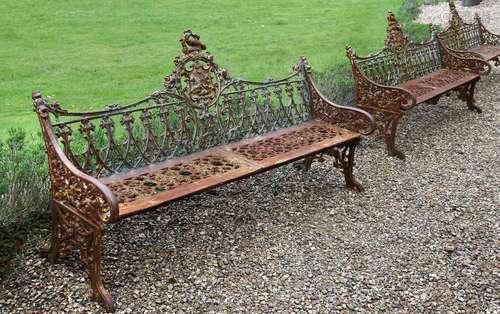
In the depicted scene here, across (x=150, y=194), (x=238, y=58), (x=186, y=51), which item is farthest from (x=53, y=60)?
(x=150, y=194)

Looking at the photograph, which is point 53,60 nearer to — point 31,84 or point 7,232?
point 31,84

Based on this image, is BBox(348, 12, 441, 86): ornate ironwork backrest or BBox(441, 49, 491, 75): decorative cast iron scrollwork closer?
BBox(348, 12, 441, 86): ornate ironwork backrest

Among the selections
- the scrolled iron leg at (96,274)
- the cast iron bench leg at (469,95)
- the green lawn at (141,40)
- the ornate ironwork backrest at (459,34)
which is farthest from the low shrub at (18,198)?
the ornate ironwork backrest at (459,34)

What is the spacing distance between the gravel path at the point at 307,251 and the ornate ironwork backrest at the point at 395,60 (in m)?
1.35

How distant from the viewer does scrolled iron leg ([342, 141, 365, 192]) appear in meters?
4.81

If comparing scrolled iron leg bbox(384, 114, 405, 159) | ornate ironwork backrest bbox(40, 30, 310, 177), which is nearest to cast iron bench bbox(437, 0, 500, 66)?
scrolled iron leg bbox(384, 114, 405, 159)

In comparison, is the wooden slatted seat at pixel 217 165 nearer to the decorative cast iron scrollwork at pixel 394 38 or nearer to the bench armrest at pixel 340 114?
the bench armrest at pixel 340 114

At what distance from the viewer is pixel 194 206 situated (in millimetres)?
4508

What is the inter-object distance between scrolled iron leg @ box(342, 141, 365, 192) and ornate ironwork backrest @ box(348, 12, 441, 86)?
1396 mm

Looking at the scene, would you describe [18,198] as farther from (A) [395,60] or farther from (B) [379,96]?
(A) [395,60]

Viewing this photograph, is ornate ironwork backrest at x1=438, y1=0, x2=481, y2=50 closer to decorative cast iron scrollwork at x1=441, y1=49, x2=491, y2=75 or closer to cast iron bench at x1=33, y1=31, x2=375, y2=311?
decorative cast iron scrollwork at x1=441, y1=49, x2=491, y2=75

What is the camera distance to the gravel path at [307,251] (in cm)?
332

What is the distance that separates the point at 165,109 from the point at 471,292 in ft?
8.24

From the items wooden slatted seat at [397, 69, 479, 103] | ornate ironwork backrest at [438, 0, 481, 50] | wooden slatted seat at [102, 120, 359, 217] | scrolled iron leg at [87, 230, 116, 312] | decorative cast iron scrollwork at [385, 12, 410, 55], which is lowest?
scrolled iron leg at [87, 230, 116, 312]
